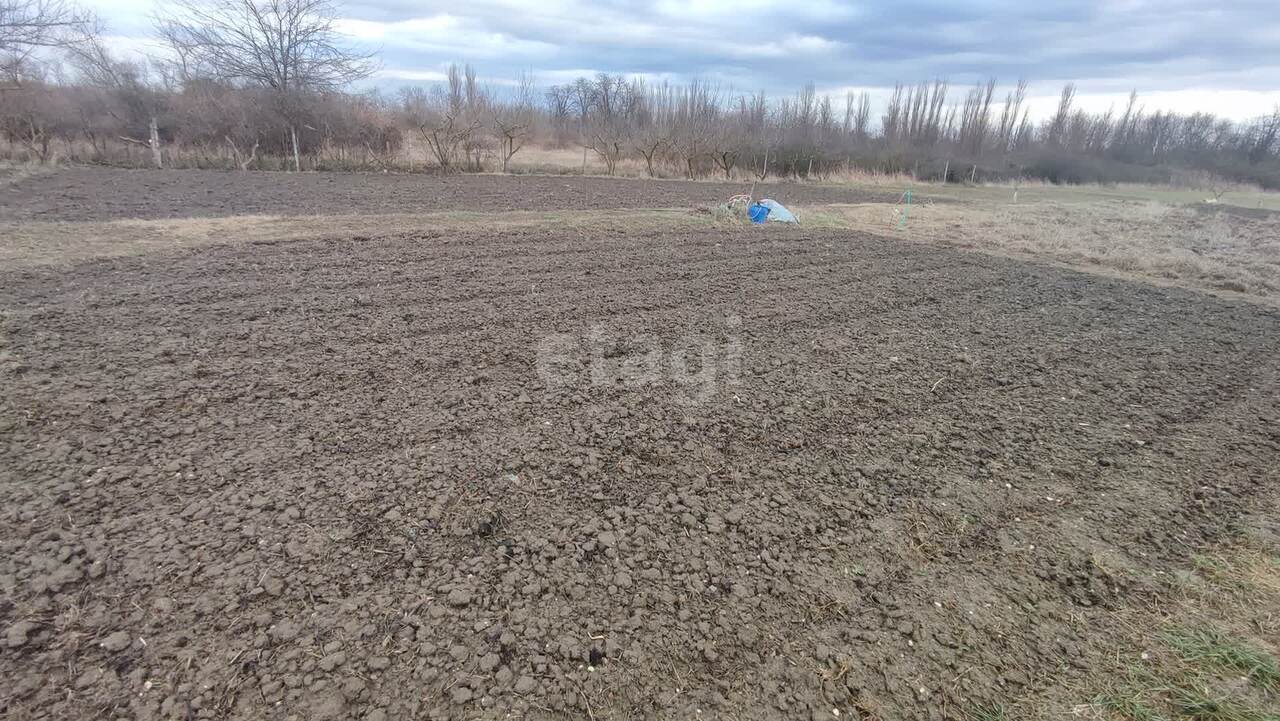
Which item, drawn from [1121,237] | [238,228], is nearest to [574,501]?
[238,228]

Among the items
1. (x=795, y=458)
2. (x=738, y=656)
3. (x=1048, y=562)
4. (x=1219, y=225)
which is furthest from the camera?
(x=1219, y=225)

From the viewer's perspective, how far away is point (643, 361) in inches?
194

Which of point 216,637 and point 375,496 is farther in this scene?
point 375,496

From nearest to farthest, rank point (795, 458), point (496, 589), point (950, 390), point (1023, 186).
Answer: point (496, 589)
point (795, 458)
point (950, 390)
point (1023, 186)

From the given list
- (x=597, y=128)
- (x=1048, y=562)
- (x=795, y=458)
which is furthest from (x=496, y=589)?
(x=597, y=128)

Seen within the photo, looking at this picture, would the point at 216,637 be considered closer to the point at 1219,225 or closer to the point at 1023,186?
the point at 1219,225

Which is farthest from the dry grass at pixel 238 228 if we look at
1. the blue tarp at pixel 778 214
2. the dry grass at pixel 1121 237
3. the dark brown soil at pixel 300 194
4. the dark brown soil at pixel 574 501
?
the dry grass at pixel 1121 237

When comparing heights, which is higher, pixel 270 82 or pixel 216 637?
pixel 270 82

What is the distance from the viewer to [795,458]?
3502mm

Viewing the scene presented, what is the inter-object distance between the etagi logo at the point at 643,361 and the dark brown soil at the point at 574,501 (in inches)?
1.6

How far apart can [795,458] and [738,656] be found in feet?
5.00

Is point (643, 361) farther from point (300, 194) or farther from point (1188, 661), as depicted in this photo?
point (300, 194)

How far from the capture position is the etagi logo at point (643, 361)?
14.6 feet

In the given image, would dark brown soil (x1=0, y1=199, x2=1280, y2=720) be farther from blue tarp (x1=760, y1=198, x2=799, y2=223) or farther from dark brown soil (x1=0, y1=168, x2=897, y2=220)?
blue tarp (x1=760, y1=198, x2=799, y2=223)
